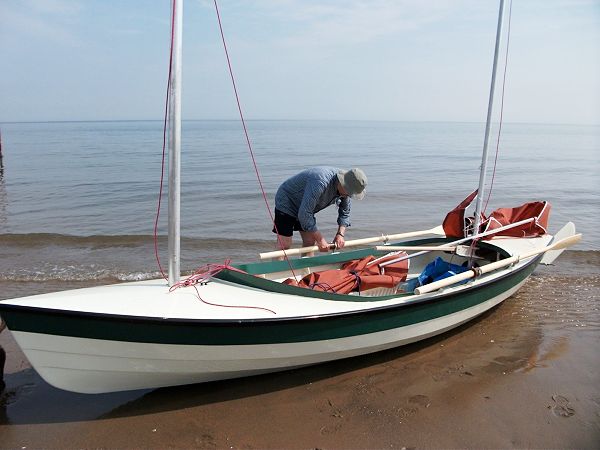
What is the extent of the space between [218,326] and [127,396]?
1.26 metres

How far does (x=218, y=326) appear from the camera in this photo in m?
3.76

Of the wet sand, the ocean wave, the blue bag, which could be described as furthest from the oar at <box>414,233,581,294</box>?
the ocean wave

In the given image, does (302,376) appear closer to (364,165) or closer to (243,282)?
(243,282)

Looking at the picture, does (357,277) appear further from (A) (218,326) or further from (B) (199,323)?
(B) (199,323)

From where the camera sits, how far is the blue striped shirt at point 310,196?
17.8 feet

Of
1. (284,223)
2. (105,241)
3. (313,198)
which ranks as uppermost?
(313,198)

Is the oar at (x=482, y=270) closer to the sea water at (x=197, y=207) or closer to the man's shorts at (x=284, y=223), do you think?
the man's shorts at (x=284, y=223)

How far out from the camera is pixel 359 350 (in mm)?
4551

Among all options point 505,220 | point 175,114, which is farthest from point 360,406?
point 505,220

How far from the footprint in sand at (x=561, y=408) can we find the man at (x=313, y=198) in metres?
2.74

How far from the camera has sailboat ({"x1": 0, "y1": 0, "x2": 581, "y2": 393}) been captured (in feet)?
11.7

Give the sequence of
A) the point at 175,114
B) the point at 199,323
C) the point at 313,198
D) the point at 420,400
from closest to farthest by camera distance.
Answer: the point at 199,323, the point at 175,114, the point at 420,400, the point at 313,198

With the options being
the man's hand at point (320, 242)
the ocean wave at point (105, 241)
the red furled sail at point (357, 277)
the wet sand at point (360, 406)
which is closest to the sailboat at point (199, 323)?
the red furled sail at point (357, 277)

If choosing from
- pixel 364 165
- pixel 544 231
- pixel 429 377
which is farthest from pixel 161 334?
pixel 364 165
